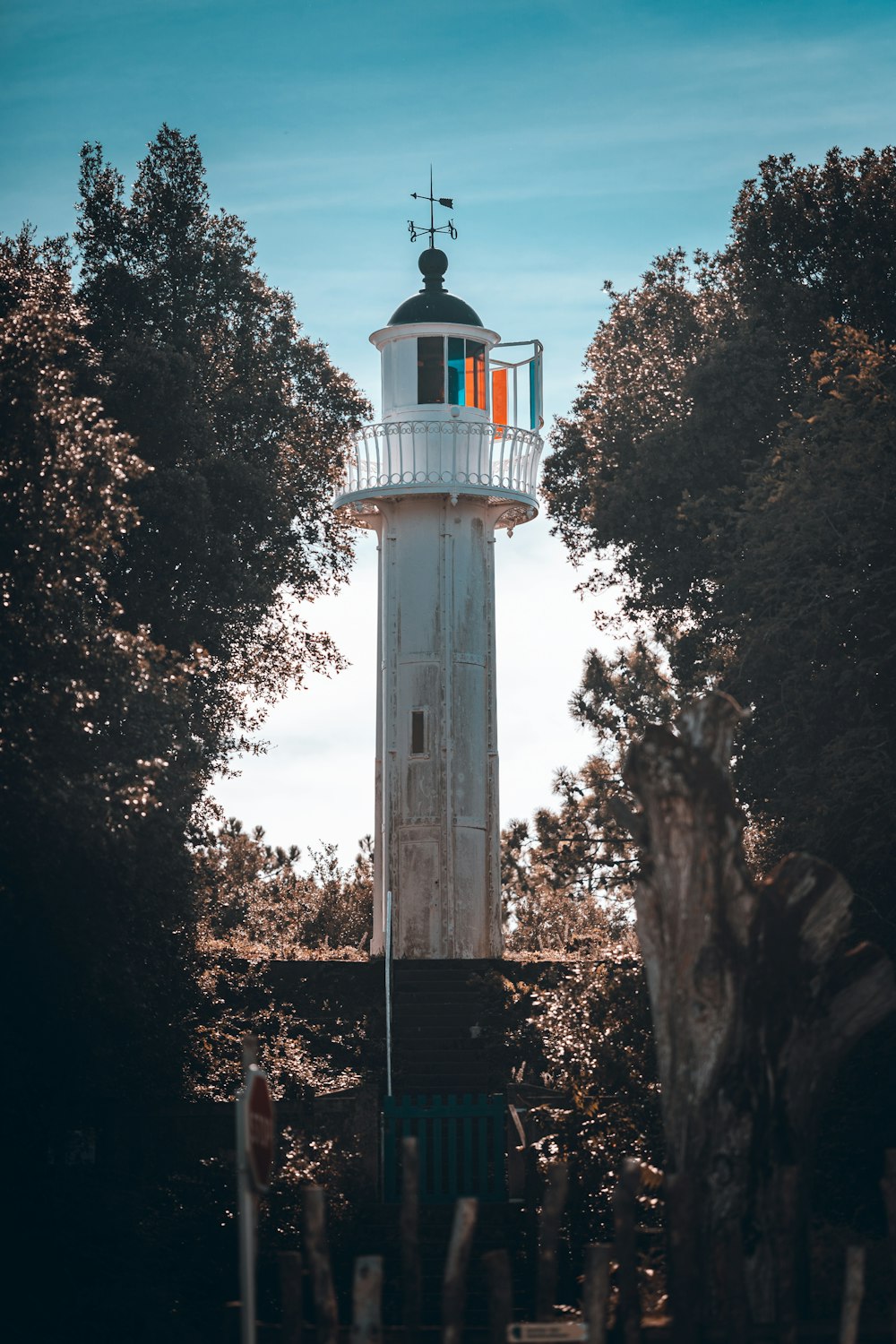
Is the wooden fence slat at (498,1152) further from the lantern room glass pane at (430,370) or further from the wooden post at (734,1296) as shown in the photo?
the lantern room glass pane at (430,370)

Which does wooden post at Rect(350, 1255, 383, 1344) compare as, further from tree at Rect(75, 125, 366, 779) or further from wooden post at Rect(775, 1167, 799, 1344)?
tree at Rect(75, 125, 366, 779)

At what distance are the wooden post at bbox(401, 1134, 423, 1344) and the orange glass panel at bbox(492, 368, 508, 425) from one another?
18954 mm

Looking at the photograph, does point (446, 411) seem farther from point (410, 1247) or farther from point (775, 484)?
point (410, 1247)

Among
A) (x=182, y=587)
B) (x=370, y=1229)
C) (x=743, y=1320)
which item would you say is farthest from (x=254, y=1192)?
(x=182, y=587)

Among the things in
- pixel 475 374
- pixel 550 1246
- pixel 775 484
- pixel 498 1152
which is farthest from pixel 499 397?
pixel 550 1246

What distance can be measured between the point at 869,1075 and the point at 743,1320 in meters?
8.30

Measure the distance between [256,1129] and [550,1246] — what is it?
3465 millimetres

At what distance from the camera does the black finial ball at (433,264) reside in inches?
1291

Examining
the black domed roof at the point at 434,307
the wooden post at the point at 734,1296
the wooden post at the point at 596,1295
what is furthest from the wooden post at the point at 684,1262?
the black domed roof at the point at 434,307

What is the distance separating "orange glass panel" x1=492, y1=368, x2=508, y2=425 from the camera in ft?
104

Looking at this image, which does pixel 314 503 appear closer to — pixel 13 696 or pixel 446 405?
pixel 446 405

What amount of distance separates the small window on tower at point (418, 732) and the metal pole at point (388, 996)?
7.94 ft

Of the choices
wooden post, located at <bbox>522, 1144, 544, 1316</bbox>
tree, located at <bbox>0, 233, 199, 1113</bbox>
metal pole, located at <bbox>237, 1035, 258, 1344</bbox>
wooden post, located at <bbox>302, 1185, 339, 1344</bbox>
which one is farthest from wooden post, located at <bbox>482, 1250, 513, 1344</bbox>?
tree, located at <bbox>0, 233, 199, 1113</bbox>

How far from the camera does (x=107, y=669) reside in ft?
70.6
